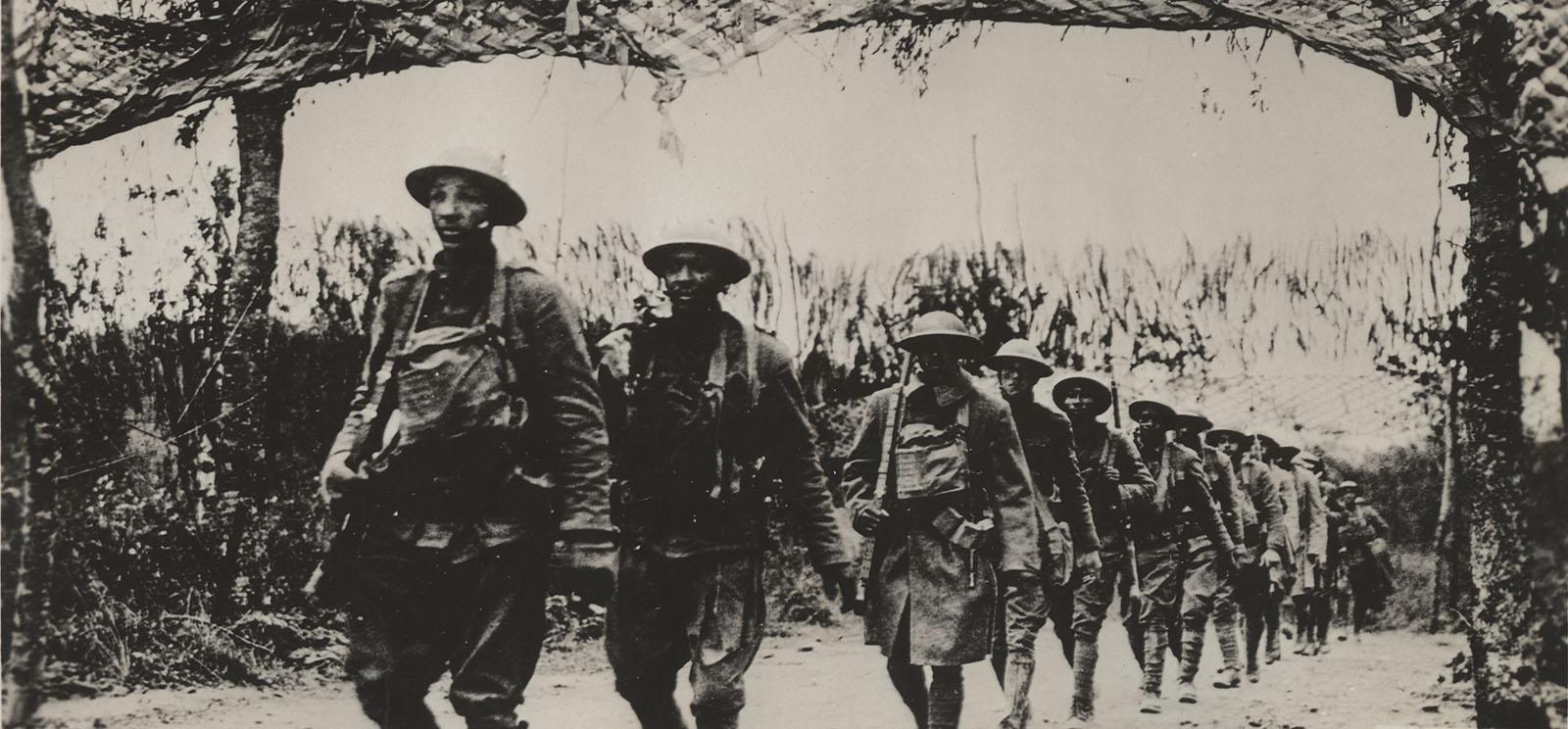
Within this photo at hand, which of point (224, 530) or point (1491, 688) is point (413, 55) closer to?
point (224, 530)

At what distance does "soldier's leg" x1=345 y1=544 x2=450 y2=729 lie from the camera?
13.6 feet

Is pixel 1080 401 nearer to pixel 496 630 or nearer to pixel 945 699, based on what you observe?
pixel 945 699

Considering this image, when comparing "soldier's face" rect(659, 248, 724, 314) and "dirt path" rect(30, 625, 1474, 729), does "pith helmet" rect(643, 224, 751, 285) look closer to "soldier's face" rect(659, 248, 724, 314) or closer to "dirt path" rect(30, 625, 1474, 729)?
"soldier's face" rect(659, 248, 724, 314)

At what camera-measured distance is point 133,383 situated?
648 cm

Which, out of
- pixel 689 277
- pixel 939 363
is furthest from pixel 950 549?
pixel 689 277

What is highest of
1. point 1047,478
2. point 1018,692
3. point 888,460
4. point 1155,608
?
point 888,460

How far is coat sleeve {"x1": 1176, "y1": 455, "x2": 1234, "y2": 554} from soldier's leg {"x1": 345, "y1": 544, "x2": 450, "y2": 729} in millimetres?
6041

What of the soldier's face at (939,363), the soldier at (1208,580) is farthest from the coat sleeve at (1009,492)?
the soldier at (1208,580)

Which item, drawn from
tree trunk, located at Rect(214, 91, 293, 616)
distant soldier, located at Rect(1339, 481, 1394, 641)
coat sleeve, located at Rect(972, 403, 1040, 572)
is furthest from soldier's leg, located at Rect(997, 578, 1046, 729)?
tree trunk, located at Rect(214, 91, 293, 616)

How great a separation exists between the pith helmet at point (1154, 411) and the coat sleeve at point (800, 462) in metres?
4.11

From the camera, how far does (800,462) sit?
17.1 feet

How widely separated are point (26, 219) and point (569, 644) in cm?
481

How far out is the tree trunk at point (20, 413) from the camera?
16.6ft

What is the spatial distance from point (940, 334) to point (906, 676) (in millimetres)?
1605
